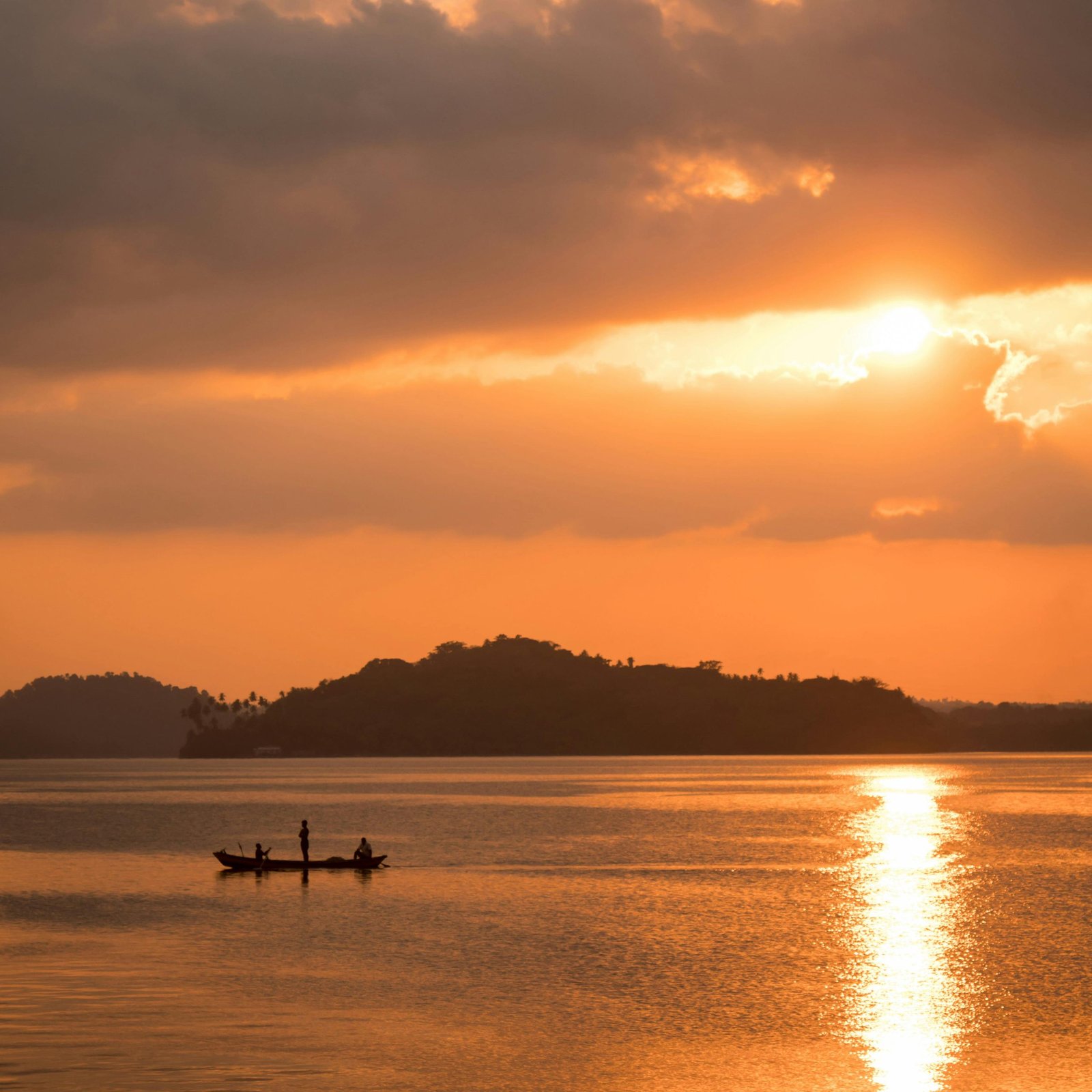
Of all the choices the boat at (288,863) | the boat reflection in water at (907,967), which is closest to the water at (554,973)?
the boat reflection in water at (907,967)

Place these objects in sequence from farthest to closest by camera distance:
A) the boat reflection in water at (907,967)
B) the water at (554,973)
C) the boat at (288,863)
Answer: the boat at (288,863), the boat reflection in water at (907,967), the water at (554,973)

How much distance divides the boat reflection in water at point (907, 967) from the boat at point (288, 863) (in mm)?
30010

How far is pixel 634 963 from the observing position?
188 feet

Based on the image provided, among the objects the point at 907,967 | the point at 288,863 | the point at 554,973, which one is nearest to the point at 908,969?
the point at 907,967

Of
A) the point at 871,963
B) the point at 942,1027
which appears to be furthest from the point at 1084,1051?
the point at 871,963

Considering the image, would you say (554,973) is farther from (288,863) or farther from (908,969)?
(288,863)

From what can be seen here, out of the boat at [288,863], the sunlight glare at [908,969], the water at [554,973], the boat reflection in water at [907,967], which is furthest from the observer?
the boat at [288,863]

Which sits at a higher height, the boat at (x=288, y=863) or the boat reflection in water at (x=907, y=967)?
the boat at (x=288, y=863)

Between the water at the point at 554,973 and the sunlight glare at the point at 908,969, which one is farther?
the sunlight glare at the point at 908,969

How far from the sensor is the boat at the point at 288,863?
93.4 m

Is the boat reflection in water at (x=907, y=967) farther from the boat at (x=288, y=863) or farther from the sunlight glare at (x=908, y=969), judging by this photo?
the boat at (x=288, y=863)

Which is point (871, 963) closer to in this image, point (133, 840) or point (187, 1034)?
point (187, 1034)

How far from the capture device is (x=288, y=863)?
94062mm

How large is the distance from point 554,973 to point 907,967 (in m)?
13.4
